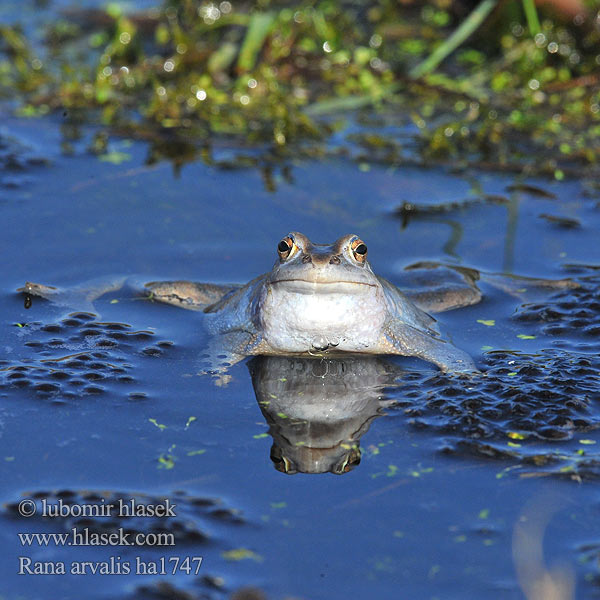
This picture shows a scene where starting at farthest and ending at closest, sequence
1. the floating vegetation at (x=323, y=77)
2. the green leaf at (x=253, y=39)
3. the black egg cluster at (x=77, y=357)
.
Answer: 1. the green leaf at (x=253, y=39)
2. the floating vegetation at (x=323, y=77)
3. the black egg cluster at (x=77, y=357)

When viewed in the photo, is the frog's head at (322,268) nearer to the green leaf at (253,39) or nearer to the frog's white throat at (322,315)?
the frog's white throat at (322,315)

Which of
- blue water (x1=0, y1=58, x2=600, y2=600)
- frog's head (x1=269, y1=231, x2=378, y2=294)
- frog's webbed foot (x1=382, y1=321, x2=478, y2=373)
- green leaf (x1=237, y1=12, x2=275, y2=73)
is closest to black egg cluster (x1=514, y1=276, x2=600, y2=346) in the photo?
blue water (x1=0, y1=58, x2=600, y2=600)

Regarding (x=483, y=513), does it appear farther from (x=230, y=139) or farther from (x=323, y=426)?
(x=230, y=139)

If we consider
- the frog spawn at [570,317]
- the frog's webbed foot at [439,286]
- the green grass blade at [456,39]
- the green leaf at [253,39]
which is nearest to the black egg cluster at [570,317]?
the frog spawn at [570,317]

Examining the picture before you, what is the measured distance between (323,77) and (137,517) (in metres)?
6.60

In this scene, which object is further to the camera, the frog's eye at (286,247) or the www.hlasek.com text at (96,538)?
the frog's eye at (286,247)

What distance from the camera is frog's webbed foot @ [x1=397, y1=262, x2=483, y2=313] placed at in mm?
5855

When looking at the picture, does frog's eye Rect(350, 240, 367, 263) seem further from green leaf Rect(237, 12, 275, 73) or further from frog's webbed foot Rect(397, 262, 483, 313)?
green leaf Rect(237, 12, 275, 73)

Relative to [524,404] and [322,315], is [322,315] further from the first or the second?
[524,404]

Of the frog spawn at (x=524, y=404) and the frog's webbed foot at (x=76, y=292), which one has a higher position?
the frog's webbed foot at (x=76, y=292)

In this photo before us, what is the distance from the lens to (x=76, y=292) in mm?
5887

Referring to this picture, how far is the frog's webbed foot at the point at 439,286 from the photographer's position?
19.2 ft

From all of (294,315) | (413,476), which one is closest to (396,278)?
(294,315)

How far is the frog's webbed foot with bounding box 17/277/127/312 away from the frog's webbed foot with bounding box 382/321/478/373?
1.94 metres
